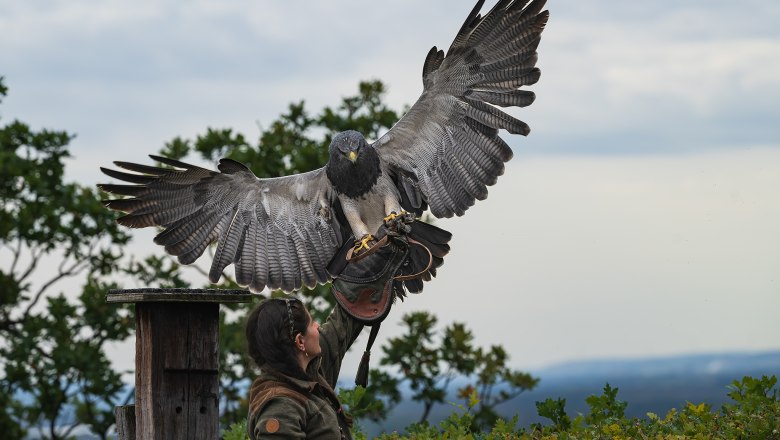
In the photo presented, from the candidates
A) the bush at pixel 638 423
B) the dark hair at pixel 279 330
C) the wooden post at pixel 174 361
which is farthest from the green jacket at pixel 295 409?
the bush at pixel 638 423

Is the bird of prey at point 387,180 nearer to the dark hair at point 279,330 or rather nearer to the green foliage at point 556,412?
the green foliage at point 556,412

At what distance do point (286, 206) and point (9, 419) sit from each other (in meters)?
6.00

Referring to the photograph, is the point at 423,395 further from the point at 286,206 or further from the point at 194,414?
the point at 194,414

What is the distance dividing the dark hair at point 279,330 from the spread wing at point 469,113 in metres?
2.82

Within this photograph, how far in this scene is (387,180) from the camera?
674 cm

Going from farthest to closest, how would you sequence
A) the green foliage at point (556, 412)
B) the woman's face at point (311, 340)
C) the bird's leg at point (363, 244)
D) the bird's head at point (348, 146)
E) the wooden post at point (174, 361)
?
the bird's head at point (348, 146) < the green foliage at point (556, 412) < the bird's leg at point (363, 244) < the wooden post at point (174, 361) < the woman's face at point (311, 340)

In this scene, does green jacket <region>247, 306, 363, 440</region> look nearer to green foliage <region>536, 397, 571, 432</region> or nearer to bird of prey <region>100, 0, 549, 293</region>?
green foliage <region>536, 397, 571, 432</region>

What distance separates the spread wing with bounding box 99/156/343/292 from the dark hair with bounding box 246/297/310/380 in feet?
7.99

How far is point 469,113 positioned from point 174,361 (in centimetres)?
288

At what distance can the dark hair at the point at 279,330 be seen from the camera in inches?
160

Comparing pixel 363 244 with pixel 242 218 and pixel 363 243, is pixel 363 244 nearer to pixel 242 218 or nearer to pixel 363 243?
pixel 363 243

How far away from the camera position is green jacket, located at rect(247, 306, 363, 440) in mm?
4004

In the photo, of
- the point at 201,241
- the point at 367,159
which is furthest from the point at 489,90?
the point at 201,241

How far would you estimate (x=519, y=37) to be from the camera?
6949 millimetres
